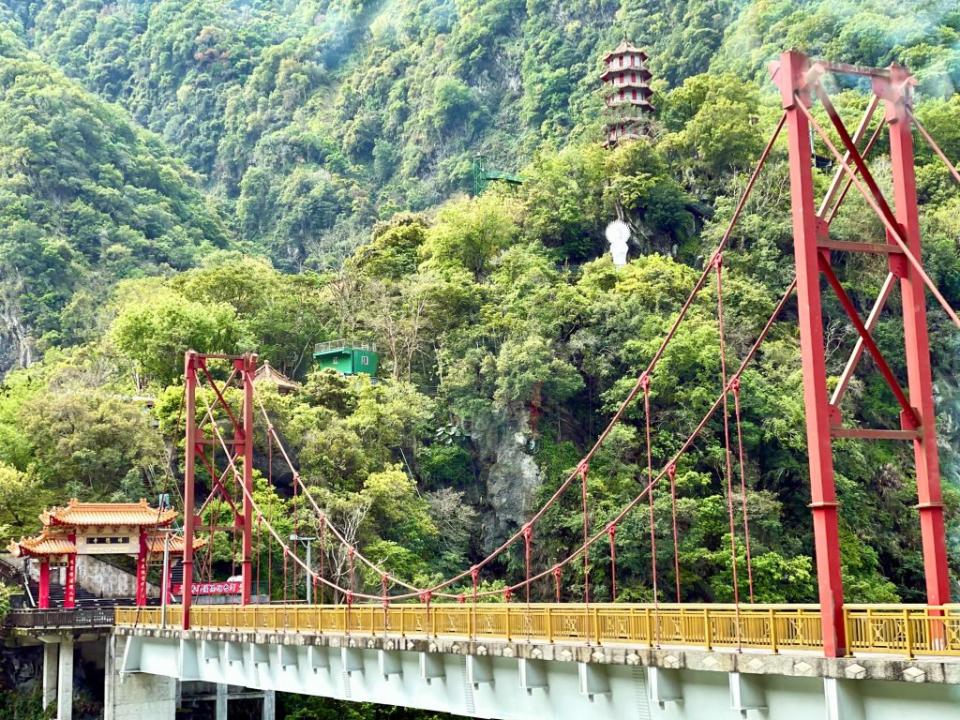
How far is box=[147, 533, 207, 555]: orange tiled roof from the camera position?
40281mm

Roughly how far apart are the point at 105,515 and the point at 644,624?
25.1 meters

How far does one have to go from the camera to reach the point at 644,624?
18.4 meters

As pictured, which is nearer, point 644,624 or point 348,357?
point 644,624

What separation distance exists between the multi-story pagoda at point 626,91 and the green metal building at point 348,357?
21.6 m

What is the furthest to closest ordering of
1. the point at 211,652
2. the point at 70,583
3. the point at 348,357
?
1. the point at 348,357
2. the point at 70,583
3. the point at 211,652

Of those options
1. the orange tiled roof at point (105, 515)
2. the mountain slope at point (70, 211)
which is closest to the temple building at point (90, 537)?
the orange tiled roof at point (105, 515)

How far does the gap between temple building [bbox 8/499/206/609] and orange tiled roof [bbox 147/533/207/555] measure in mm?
32

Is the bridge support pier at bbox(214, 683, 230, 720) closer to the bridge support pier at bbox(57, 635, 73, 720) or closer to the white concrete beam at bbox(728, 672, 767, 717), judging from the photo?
the bridge support pier at bbox(57, 635, 73, 720)

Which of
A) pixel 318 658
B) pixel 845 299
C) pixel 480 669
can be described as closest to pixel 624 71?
pixel 318 658

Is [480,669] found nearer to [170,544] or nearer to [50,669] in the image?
[50,669]

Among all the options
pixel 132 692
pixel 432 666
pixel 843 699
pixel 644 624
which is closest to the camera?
pixel 843 699

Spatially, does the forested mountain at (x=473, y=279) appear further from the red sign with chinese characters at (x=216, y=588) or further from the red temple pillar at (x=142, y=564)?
the red sign with chinese characters at (x=216, y=588)

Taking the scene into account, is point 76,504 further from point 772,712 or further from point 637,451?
point 772,712

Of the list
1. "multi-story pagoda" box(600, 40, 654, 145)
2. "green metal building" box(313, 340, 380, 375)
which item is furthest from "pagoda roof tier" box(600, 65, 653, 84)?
"green metal building" box(313, 340, 380, 375)
